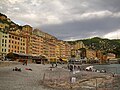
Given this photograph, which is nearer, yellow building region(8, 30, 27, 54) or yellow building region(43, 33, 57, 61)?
yellow building region(8, 30, 27, 54)

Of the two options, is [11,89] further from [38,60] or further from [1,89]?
[38,60]

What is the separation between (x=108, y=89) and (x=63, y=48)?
500 feet

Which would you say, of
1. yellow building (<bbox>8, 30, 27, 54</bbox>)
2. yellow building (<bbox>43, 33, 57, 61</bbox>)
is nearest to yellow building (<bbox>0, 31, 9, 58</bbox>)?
yellow building (<bbox>8, 30, 27, 54</bbox>)

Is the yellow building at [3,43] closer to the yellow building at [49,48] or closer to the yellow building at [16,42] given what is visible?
the yellow building at [16,42]

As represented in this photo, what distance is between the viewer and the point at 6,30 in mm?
99625

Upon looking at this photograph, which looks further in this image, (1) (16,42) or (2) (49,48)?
(2) (49,48)

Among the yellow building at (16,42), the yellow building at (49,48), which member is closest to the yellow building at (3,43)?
the yellow building at (16,42)

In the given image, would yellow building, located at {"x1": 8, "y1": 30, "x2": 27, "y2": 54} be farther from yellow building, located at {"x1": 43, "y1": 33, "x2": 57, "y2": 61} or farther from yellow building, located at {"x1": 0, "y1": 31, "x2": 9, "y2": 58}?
yellow building, located at {"x1": 43, "y1": 33, "x2": 57, "y2": 61}

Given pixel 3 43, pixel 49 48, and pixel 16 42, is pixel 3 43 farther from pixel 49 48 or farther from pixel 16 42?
pixel 49 48

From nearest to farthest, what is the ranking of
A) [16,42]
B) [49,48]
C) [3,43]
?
1. [3,43]
2. [16,42]
3. [49,48]

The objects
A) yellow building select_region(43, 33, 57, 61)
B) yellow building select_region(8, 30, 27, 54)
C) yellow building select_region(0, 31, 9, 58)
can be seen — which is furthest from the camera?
yellow building select_region(43, 33, 57, 61)

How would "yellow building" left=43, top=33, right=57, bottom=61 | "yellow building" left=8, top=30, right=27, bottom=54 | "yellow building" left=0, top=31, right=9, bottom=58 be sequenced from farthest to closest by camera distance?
"yellow building" left=43, top=33, right=57, bottom=61 → "yellow building" left=8, top=30, right=27, bottom=54 → "yellow building" left=0, top=31, right=9, bottom=58

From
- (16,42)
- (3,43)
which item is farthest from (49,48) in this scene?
(3,43)

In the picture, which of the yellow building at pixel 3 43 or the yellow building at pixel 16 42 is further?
the yellow building at pixel 16 42
